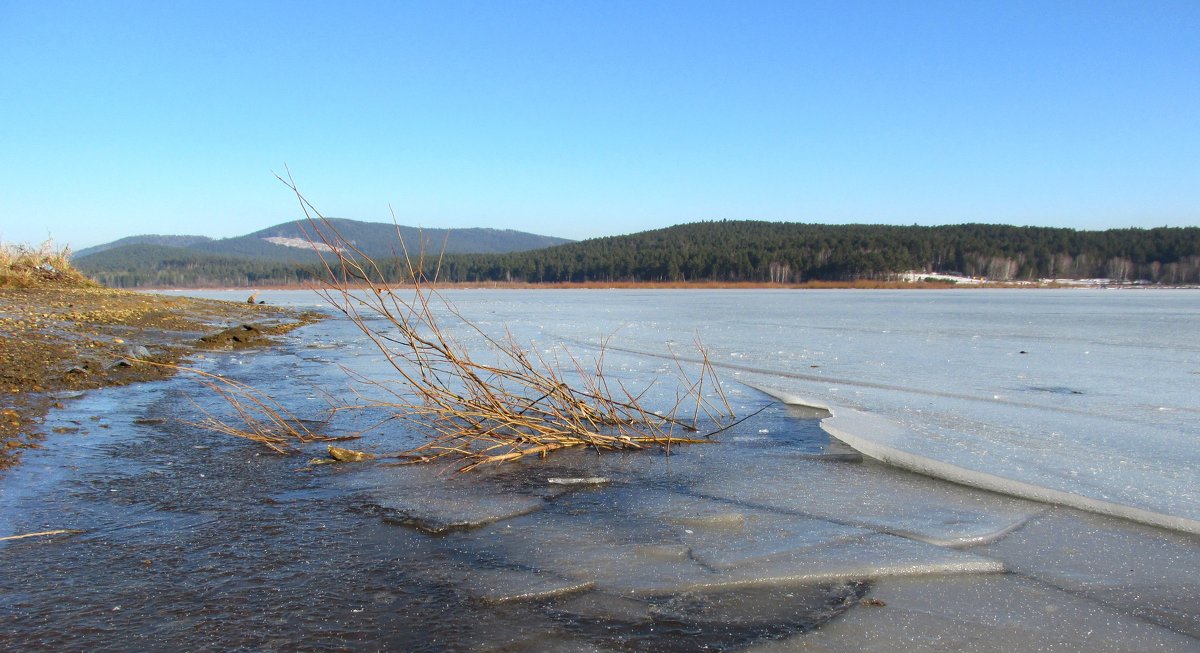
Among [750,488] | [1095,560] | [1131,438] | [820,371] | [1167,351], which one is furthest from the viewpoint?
[1167,351]

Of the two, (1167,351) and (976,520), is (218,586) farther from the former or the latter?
(1167,351)

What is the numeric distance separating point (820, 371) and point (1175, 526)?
487 cm

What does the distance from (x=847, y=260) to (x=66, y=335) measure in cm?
7773

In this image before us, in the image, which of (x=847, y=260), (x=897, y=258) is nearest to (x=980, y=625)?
(x=847, y=260)

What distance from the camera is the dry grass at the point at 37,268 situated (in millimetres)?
13609

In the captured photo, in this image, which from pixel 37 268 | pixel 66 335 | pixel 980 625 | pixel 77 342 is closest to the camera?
pixel 980 625

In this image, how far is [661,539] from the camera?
2971mm

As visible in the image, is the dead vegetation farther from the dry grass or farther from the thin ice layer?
the dry grass

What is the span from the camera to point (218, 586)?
2.42 metres

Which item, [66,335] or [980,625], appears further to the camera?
[66,335]

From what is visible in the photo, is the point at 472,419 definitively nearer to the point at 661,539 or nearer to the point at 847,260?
the point at 661,539

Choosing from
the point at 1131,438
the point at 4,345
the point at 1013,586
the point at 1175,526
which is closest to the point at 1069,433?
the point at 1131,438

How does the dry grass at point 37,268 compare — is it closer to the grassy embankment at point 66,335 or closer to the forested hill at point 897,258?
the grassy embankment at point 66,335

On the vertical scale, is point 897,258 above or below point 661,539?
above
